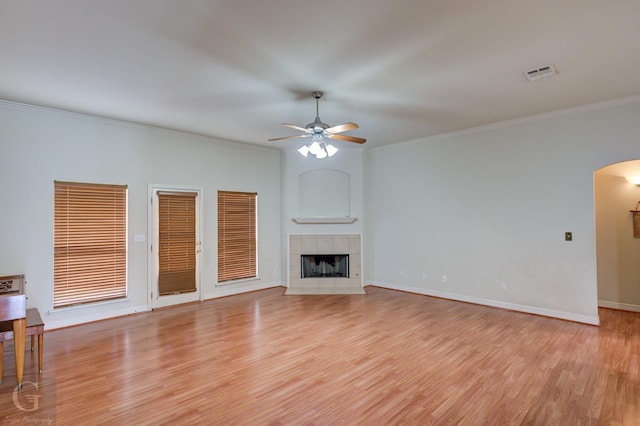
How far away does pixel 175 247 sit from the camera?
5586 millimetres

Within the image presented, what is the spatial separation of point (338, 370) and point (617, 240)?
201 inches

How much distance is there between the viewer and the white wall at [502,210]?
14.6 feet

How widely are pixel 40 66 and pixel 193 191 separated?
287 centimetres

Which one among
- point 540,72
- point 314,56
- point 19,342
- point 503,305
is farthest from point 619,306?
point 19,342

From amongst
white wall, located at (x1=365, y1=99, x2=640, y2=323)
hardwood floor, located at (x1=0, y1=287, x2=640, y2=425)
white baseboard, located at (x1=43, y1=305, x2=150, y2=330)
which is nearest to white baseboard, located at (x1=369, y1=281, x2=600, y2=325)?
white wall, located at (x1=365, y1=99, x2=640, y2=323)

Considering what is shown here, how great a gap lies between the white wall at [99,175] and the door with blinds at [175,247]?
0.52ft

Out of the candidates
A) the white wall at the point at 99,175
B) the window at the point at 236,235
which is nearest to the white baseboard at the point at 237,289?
the white wall at the point at 99,175

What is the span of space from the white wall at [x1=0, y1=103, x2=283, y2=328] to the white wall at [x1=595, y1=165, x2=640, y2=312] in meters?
5.97

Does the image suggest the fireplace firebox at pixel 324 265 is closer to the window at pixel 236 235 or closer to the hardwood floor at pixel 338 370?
the window at pixel 236 235

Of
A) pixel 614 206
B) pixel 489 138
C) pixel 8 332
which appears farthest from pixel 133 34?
pixel 614 206

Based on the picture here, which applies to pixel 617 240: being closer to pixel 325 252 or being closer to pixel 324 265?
pixel 325 252

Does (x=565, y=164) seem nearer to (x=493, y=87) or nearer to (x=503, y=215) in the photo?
(x=503, y=215)

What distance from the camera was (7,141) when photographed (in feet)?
13.5

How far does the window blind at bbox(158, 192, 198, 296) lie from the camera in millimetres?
5445
